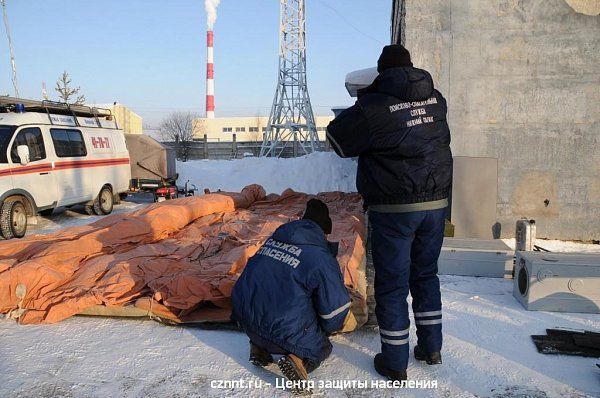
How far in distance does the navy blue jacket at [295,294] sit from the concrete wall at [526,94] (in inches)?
218

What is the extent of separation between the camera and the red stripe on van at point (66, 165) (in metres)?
8.15

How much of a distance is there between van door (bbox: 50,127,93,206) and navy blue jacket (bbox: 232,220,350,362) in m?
8.12

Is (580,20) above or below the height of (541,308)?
above

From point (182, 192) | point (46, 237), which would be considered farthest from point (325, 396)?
point (182, 192)

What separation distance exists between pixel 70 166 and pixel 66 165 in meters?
0.14

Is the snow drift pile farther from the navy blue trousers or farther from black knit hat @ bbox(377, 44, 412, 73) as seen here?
black knit hat @ bbox(377, 44, 412, 73)

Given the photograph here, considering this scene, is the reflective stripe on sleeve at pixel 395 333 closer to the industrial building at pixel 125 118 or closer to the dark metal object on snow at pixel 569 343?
the dark metal object on snow at pixel 569 343

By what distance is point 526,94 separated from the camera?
7191mm

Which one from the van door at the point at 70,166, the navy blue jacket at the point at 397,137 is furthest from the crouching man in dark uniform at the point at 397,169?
the van door at the point at 70,166

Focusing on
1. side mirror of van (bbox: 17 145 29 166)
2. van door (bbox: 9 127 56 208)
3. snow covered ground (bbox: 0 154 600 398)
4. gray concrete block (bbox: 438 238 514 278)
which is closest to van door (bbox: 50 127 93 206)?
van door (bbox: 9 127 56 208)

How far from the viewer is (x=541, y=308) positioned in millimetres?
3869

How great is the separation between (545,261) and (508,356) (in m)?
1.10

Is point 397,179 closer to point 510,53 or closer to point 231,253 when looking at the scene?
point 231,253

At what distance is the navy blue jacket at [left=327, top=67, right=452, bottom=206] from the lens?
8.74 feet
